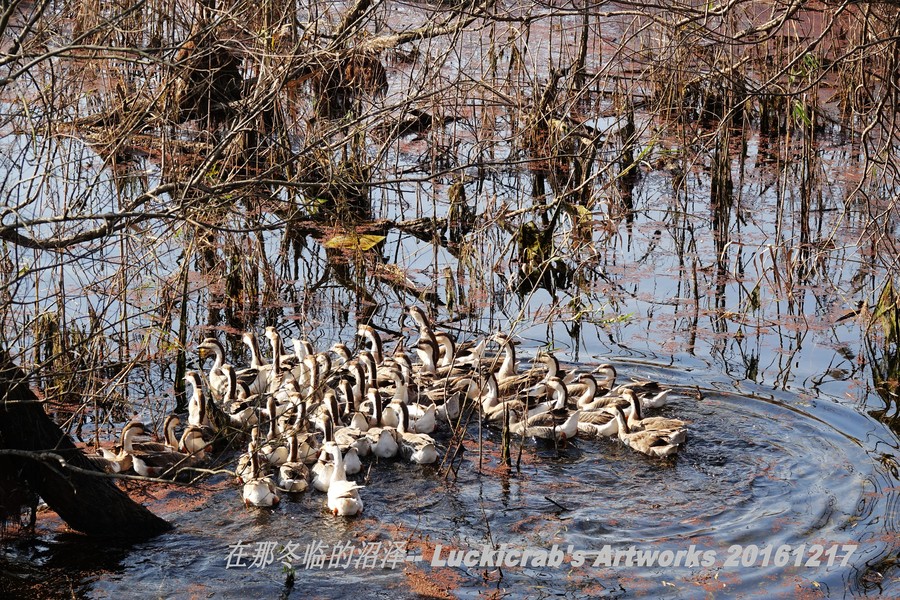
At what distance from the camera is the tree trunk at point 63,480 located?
6023 mm

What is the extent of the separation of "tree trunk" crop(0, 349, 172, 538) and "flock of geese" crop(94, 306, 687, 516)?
0.78m

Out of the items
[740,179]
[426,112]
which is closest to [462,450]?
[740,179]

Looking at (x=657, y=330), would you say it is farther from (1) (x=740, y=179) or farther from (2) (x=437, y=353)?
(1) (x=740, y=179)

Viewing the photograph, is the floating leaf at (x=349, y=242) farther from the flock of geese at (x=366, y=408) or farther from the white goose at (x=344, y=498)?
the white goose at (x=344, y=498)

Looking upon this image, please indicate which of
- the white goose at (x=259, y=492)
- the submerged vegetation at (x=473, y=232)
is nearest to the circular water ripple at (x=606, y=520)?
the white goose at (x=259, y=492)

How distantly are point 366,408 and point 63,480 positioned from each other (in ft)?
10.6

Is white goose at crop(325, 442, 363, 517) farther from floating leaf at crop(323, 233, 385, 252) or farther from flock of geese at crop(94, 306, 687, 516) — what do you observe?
floating leaf at crop(323, 233, 385, 252)

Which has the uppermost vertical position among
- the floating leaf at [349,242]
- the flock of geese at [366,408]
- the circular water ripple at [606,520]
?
the floating leaf at [349,242]

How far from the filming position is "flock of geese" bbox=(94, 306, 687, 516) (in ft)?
25.9

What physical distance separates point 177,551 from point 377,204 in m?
7.86

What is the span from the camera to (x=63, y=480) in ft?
20.6

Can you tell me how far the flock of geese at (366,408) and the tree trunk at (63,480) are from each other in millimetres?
781

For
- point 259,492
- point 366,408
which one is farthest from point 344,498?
point 366,408

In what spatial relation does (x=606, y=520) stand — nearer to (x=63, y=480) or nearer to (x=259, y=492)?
(x=259, y=492)
